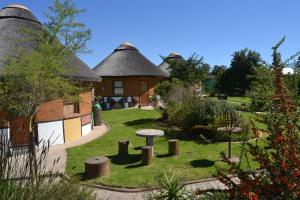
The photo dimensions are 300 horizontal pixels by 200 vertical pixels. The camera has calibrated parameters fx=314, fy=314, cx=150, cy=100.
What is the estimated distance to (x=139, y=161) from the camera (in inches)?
399

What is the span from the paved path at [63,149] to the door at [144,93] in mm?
9468

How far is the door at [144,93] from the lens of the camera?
26641mm

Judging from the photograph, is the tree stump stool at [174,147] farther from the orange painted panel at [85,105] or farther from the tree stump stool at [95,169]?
the orange painted panel at [85,105]

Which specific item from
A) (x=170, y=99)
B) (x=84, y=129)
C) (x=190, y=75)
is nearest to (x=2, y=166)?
(x=84, y=129)

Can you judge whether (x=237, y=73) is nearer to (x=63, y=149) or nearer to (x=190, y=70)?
(x=190, y=70)

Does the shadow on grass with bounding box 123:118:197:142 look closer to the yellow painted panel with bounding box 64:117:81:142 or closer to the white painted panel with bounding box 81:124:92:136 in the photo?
the white painted panel with bounding box 81:124:92:136

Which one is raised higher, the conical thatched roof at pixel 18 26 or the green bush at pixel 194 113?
the conical thatched roof at pixel 18 26

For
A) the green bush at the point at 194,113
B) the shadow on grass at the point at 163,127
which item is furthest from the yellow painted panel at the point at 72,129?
the green bush at the point at 194,113

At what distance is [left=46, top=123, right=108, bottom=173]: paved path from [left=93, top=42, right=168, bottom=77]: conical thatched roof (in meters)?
10.1

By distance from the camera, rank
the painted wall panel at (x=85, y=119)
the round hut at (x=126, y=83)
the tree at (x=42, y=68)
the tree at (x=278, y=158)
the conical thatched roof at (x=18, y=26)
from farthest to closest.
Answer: the round hut at (x=126, y=83), the painted wall panel at (x=85, y=119), the conical thatched roof at (x=18, y=26), the tree at (x=42, y=68), the tree at (x=278, y=158)

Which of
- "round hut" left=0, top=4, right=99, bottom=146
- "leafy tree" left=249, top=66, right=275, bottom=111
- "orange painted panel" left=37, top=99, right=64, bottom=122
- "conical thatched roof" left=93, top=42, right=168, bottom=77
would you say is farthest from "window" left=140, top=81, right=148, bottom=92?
"leafy tree" left=249, top=66, right=275, bottom=111

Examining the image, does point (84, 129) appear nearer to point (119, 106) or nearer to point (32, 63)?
point (32, 63)

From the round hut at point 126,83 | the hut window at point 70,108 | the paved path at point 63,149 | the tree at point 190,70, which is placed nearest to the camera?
the paved path at point 63,149

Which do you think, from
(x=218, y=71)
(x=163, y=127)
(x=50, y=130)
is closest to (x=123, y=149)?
(x=50, y=130)
